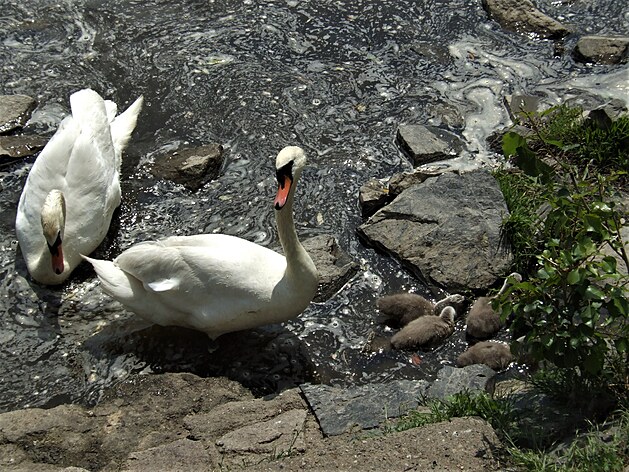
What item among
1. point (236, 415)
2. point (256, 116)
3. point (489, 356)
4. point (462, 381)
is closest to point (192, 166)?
point (256, 116)

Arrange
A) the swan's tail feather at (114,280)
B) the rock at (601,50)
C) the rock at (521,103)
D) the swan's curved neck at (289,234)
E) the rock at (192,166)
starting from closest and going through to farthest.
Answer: the swan's curved neck at (289,234) → the swan's tail feather at (114,280) → the rock at (192,166) → the rock at (521,103) → the rock at (601,50)

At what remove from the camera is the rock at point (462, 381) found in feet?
17.7

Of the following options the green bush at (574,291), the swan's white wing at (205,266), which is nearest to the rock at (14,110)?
the swan's white wing at (205,266)

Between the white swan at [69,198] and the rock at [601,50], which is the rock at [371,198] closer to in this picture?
the white swan at [69,198]

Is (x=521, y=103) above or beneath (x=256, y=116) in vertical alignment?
beneath

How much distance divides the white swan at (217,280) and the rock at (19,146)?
222 centimetres

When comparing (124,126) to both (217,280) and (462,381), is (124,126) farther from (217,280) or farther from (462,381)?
(462,381)

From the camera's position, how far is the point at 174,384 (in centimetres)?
584

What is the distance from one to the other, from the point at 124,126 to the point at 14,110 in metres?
1.17

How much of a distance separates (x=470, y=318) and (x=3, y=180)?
4.27 meters

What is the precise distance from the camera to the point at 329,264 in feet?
23.1

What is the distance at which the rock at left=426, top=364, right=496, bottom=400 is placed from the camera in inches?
213

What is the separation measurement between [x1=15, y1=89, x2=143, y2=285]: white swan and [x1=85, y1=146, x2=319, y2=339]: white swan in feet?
1.86

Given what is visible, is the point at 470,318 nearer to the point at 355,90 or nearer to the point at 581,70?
the point at 355,90
